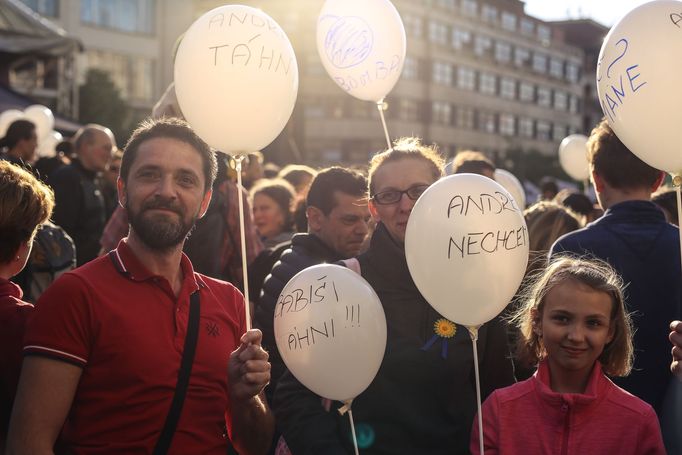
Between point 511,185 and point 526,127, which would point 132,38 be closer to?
point 511,185

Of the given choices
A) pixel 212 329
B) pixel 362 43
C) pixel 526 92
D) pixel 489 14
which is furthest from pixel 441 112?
pixel 212 329

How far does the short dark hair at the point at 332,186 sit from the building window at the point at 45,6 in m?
34.9

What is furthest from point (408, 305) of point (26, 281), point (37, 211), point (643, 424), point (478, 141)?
point (478, 141)

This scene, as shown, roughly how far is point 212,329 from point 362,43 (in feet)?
7.80

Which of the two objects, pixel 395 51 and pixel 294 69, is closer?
pixel 294 69

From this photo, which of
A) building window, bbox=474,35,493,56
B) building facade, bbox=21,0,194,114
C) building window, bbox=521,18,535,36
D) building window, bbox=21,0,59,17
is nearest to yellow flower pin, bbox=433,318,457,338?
building window, bbox=21,0,59,17

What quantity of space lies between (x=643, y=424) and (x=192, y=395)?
150cm

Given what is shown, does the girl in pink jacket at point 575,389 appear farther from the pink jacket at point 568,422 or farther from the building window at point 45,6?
the building window at point 45,6

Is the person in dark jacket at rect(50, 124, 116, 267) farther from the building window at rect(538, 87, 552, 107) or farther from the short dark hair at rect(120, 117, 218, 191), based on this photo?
the building window at rect(538, 87, 552, 107)

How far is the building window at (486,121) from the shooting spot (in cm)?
6269

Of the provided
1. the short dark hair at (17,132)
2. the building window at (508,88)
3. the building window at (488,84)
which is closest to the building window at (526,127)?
the building window at (508,88)

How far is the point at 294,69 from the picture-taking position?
122 inches

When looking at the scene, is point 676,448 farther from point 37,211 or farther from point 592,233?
point 37,211

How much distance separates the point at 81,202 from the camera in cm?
638
